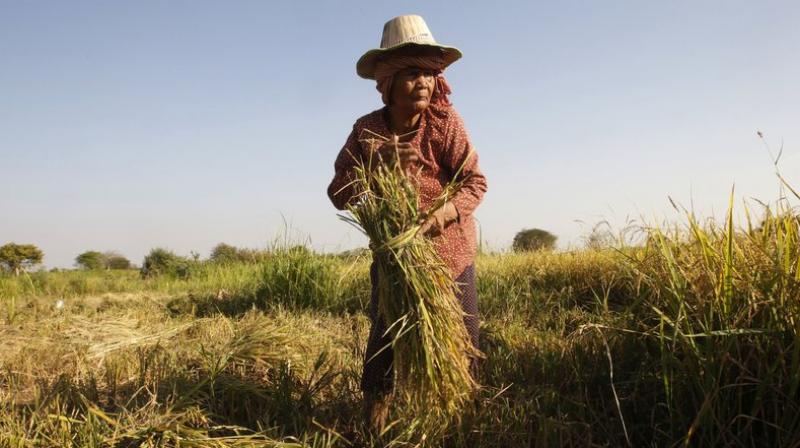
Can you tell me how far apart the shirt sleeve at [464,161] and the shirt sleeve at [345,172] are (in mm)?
378

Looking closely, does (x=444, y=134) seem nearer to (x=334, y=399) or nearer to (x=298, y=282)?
(x=334, y=399)

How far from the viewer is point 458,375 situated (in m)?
2.04

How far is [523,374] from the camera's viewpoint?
2.73 meters

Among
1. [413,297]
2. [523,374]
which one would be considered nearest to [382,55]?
[413,297]

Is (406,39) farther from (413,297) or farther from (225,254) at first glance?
(225,254)

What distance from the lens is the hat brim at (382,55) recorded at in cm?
226

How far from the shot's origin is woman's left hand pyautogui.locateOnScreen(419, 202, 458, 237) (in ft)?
6.66

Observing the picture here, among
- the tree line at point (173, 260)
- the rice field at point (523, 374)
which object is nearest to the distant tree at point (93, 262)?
the tree line at point (173, 260)

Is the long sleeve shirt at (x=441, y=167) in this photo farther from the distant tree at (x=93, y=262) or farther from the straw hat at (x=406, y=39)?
the distant tree at (x=93, y=262)

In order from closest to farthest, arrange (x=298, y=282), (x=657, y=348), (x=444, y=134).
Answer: (x=657, y=348) < (x=444, y=134) < (x=298, y=282)

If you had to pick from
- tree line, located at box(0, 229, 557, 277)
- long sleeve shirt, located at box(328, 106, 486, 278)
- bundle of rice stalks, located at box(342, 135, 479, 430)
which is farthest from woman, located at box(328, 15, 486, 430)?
tree line, located at box(0, 229, 557, 277)

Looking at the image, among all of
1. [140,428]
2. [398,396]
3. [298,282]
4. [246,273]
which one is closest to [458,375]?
[398,396]

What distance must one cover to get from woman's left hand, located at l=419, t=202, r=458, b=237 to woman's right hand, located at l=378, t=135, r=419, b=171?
0.21 metres

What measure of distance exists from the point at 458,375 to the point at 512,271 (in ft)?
9.99
